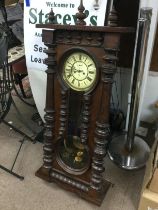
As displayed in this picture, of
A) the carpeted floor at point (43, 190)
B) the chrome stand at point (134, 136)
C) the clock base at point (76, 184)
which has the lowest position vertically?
the carpeted floor at point (43, 190)

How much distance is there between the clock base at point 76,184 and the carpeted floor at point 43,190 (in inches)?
Result: 1.9

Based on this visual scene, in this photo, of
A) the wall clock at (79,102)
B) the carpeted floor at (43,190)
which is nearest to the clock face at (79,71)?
the wall clock at (79,102)

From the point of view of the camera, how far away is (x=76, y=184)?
4.52ft

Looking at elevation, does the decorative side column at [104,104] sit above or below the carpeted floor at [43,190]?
above

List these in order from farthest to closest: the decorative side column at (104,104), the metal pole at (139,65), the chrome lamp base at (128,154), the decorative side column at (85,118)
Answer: the chrome lamp base at (128,154)
the metal pole at (139,65)
the decorative side column at (85,118)
the decorative side column at (104,104)

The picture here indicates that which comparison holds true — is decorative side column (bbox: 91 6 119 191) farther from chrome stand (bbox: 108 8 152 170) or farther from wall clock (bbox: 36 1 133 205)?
chrome stand (bbox: 108 8 152 170)

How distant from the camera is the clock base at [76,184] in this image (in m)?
1.34

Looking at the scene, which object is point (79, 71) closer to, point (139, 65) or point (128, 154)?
point (139, 65)

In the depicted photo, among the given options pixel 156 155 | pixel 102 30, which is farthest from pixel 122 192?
pixel 102 30

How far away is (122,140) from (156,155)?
580mm

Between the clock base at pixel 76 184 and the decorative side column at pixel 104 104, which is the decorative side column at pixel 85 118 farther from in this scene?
the clock base at pixel 76 184

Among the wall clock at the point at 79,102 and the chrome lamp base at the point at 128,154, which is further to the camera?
the chrome lamp base at the point at 128,154

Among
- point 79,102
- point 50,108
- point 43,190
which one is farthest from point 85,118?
point 43,190

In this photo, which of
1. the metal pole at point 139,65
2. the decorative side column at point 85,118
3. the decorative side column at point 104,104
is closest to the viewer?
the decorative side column at point 104,104
